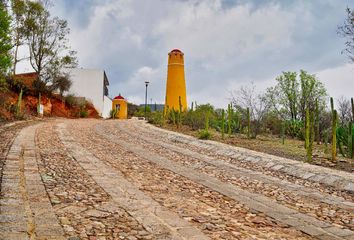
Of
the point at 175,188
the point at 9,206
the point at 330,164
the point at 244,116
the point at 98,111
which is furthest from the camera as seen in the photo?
the point at 98,111

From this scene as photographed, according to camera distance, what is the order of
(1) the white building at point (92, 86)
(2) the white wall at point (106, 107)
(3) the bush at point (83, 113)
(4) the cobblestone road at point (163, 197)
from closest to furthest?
(4) the cobblestone road at point (163, 197), (3) the bush at point (83, 113), (1) the white building at point (92, 86), (2) the white wall at point (106, 107)

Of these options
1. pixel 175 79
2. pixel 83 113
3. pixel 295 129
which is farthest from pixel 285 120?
pixel 83 113

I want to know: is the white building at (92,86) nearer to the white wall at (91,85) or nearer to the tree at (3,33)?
the white wall at (91,85)

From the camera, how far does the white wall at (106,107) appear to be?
36322 mm

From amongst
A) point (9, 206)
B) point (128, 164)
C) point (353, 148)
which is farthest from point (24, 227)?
point (353, 148)

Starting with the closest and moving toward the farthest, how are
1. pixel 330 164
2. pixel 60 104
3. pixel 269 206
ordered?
pixel 269 206 → pixel 330 164 → pixel 60 104

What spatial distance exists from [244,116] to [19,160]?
454 inches

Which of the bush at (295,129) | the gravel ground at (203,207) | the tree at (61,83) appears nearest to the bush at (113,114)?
the tree at (61,83)

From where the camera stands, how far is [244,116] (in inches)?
637

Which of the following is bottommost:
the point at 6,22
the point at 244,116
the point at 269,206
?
the point at 269,206

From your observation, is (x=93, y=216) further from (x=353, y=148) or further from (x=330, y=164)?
(x=353, y=148)

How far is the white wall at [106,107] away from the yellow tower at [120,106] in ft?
1.75

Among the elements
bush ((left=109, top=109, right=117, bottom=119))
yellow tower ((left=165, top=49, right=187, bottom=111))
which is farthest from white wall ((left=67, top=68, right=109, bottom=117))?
yellow tower ((left=165, top=49, right=187, bottom=111))

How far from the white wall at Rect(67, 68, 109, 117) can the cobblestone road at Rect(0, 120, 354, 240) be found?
1098 inches
